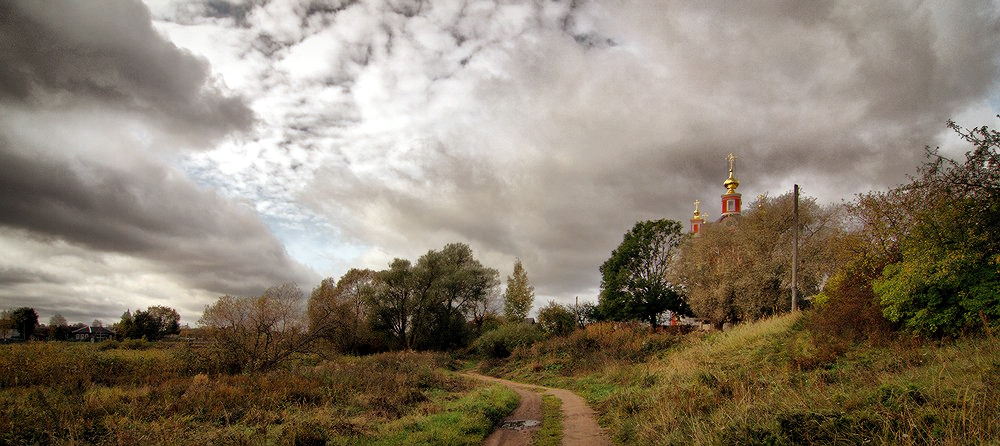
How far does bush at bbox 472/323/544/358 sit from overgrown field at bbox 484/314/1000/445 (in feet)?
50.5

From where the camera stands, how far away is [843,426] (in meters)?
6.30

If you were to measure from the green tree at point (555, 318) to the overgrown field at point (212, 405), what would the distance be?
2328 centimetres

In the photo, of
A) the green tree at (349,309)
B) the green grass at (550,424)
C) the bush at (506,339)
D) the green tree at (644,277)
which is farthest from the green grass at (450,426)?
the green tree at (349,309)

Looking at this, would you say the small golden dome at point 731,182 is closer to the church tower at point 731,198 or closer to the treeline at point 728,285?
the church tower at point 731,198

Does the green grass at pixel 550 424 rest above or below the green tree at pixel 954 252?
below

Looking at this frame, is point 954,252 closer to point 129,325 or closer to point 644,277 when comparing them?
point 644,277

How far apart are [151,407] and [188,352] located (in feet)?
29.2

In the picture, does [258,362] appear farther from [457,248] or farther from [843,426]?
[457,248]

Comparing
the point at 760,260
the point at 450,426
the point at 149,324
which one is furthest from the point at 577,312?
the point at 149,324

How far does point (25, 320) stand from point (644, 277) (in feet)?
281

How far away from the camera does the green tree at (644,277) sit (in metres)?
39.0

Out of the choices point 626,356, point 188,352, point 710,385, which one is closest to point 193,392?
point 188,352

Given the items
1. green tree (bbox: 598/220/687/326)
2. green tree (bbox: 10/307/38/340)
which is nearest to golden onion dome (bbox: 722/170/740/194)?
green tree (bbox: 598/220/687/326)

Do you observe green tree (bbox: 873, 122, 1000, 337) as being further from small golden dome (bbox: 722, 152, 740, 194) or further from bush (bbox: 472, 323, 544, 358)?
small golden dome (bbox: 722, 152, 740, 194)
